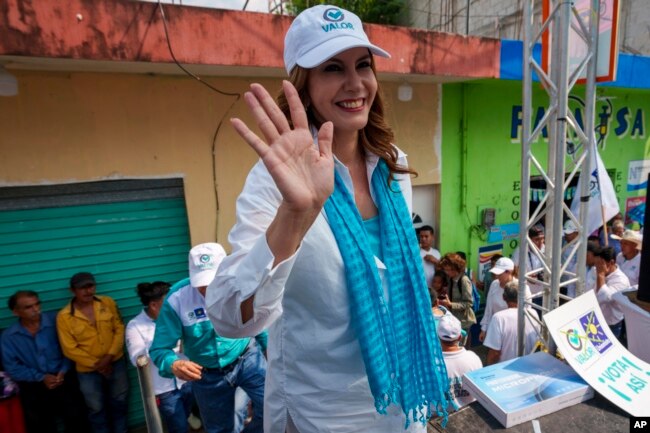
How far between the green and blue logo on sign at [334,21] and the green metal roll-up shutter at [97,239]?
135 inches

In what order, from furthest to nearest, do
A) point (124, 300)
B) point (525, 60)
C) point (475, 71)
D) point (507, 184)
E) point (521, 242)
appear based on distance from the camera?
1. point (507, 184)
2. point (475, 71)
3. point (124, 300)
4. point (521, 242)
5. point (525, 60)

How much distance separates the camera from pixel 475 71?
4.76 meters

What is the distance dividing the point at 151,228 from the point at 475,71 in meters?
4.24

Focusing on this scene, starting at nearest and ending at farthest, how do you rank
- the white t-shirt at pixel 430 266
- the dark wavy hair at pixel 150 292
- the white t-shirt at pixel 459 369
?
the white t-shirt at pixel 459 369 → the dark wavy hair at pixel 150 292 → the white t-shirt at pixel 430 266

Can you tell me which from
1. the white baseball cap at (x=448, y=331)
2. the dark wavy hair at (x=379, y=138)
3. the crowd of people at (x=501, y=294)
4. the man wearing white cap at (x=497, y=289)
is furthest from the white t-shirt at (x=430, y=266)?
the dark wavy hair at (x=379, y=138)

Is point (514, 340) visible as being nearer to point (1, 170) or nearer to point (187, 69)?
point (187, 69)

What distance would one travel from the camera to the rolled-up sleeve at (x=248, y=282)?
2.74 feet

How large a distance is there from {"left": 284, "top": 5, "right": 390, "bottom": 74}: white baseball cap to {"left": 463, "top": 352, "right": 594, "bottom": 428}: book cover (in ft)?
5.47

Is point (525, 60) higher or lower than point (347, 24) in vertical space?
higher

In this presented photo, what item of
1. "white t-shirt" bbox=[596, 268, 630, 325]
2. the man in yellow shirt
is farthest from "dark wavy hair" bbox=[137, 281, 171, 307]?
"white t-shirt" bbox=[596, 268, 630, 325]

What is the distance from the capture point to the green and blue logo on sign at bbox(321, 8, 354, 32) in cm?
111

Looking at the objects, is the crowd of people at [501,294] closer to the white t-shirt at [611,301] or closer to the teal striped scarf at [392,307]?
the white t-shirt at [611,301]

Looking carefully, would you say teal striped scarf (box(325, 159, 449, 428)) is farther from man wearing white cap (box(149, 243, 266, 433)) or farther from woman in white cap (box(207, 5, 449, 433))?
man wearing white cap (box(149, 243, 266, 433))

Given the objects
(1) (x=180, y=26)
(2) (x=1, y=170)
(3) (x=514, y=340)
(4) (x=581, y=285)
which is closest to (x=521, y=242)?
(4) (x=581, y=285)
